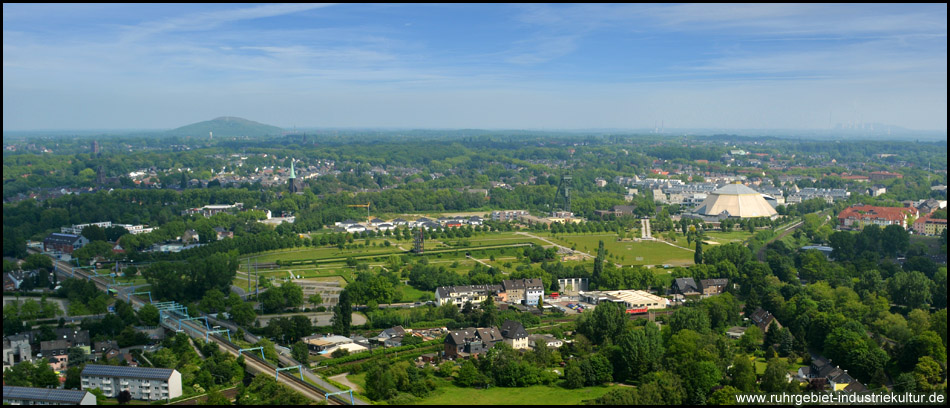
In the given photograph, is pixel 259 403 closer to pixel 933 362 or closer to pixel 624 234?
pixel 933 362

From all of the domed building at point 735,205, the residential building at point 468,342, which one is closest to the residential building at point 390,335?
the residential building at point 468,342

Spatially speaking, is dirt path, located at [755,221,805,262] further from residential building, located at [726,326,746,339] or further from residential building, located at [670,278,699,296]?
residential building, located at [726,326,746,339]

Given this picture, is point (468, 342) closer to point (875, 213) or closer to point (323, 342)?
point (323, 342)

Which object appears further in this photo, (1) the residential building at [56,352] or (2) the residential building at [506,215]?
(2) the residential building at [506,215]

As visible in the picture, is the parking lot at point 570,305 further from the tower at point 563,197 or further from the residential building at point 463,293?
the tower at point 563,197

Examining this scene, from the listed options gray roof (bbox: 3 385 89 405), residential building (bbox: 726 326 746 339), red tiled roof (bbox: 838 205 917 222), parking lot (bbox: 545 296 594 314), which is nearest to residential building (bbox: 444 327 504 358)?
parking lot (bbox: 545 296 594 314)
